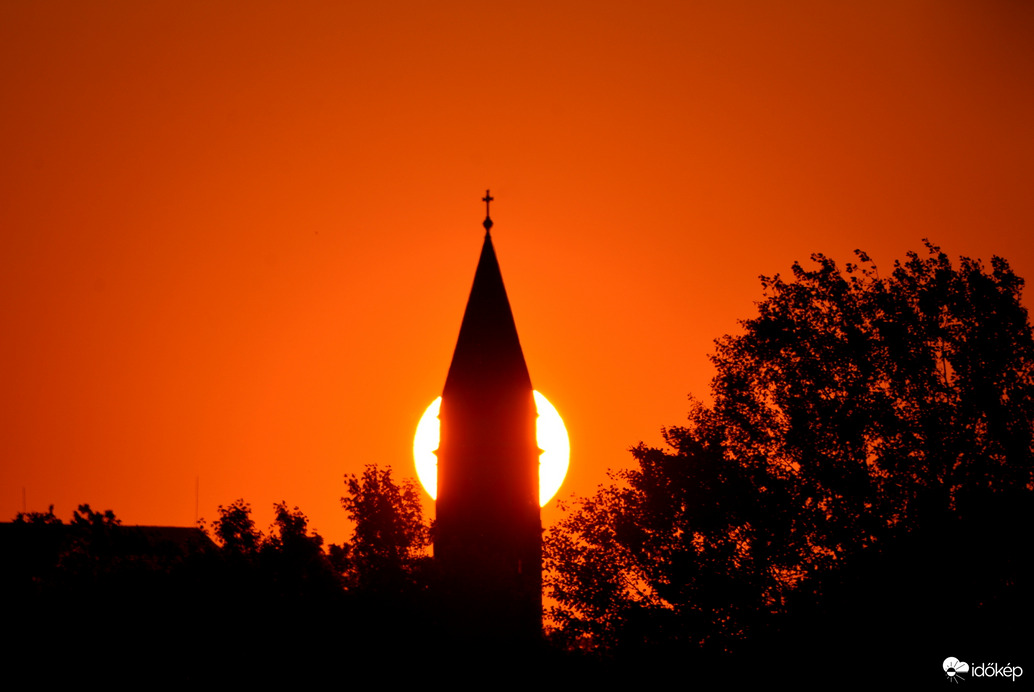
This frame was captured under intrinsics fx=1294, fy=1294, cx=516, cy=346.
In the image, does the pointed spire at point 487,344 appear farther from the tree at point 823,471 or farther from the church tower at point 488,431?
the tree at point 823,471

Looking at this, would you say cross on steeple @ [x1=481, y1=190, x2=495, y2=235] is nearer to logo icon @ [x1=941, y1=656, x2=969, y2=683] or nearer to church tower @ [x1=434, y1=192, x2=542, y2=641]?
church tower @ [x1=434, y1=192, x2=542, y2=641]

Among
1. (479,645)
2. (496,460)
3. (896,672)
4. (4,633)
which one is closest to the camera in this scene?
(896,672)

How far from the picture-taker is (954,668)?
23922mm

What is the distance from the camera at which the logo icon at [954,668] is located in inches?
938

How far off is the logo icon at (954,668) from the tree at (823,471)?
1239mm

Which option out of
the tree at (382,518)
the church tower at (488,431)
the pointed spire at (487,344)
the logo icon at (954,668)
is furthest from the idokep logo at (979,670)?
the pointed spire at (487,344)

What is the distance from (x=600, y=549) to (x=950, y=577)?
7.63 m

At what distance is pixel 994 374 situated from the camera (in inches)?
1040

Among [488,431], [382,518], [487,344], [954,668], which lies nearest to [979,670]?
[954,668]

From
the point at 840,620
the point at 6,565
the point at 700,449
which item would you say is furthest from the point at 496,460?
the point at 840,620

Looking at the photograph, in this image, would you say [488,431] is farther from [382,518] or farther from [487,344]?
[382,518]

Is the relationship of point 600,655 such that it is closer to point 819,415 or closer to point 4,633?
point 819,415

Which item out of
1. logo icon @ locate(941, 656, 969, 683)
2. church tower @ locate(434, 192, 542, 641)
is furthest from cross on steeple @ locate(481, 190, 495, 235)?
logo icon @ locate(941, 656, 969, 683)

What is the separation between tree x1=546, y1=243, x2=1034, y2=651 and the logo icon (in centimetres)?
124
